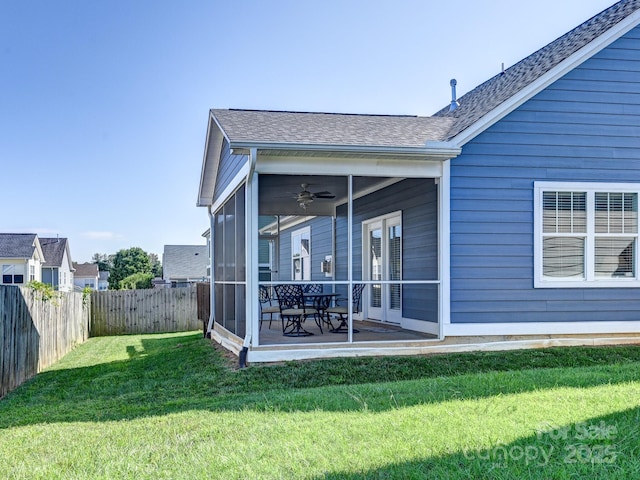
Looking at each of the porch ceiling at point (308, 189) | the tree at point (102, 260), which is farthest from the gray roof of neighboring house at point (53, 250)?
the tree at point (102, 260)

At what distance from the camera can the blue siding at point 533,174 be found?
883 centimetres

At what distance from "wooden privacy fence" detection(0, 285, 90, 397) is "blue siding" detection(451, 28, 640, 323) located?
6386mm

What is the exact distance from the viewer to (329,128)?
31.2 ft

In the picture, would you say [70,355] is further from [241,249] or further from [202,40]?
[202,40]

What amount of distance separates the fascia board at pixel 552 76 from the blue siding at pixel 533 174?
0.37ft

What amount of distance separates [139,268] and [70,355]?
56116 mm

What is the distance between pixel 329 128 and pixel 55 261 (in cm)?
3874

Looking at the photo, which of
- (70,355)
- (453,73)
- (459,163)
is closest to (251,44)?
(453,73)

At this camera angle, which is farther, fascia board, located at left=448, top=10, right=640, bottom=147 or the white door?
the white door

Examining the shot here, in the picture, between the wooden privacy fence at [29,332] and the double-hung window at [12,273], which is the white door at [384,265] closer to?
the wooden privacy fence at [29,332]

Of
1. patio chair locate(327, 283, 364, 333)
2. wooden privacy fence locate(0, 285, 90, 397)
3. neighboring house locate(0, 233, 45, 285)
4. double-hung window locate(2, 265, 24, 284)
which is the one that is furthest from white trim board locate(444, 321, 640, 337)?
double-hung window locate(2, 265, 24, 284)

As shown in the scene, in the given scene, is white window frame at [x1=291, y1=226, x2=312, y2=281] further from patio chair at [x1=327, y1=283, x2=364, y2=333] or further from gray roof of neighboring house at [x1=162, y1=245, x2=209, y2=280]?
gray roof of neighboring house at [x1=162, y1=245, x2=209, y2=280]

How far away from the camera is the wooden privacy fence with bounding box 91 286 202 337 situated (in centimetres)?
1920

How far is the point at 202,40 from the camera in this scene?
532 inches
